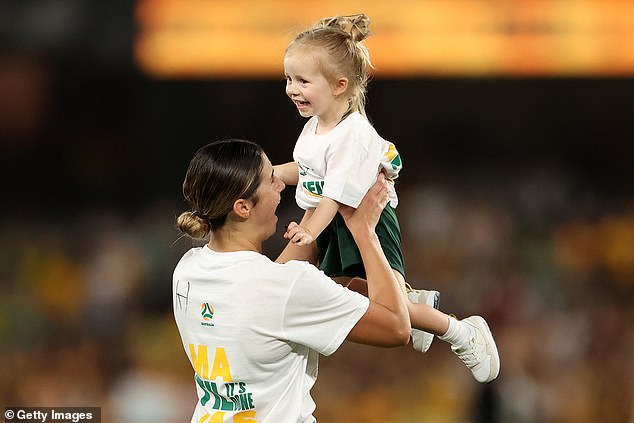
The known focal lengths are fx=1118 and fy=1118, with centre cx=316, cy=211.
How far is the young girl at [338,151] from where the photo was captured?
207 centimetres

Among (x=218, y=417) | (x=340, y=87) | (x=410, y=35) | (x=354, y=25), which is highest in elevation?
(x=410, y=35)

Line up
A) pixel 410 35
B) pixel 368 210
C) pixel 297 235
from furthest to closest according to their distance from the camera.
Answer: pixel 410 35
pixel 368 210
pixel 297 235

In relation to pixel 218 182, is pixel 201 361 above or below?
below

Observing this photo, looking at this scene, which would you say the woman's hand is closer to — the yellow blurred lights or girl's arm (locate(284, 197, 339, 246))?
girl's arm (locate(284, 197, 339, 246))

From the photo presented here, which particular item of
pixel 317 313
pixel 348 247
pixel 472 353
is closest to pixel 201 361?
pixel 317 313

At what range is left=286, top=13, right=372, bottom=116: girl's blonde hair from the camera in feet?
6.84

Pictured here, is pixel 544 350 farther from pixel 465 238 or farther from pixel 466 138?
pixel 466 138

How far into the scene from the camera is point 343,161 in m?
2.08

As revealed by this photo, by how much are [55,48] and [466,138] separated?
7.21 ft

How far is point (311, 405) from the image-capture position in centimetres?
196

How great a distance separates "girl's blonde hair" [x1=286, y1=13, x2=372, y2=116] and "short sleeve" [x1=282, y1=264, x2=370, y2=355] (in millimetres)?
423

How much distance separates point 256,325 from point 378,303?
8.8 inches

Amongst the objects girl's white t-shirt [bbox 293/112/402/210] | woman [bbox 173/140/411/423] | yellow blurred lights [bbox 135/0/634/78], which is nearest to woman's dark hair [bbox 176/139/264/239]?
woman [bbox 173/140/411/423]

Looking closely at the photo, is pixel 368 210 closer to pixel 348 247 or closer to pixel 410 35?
pixel 348 247
